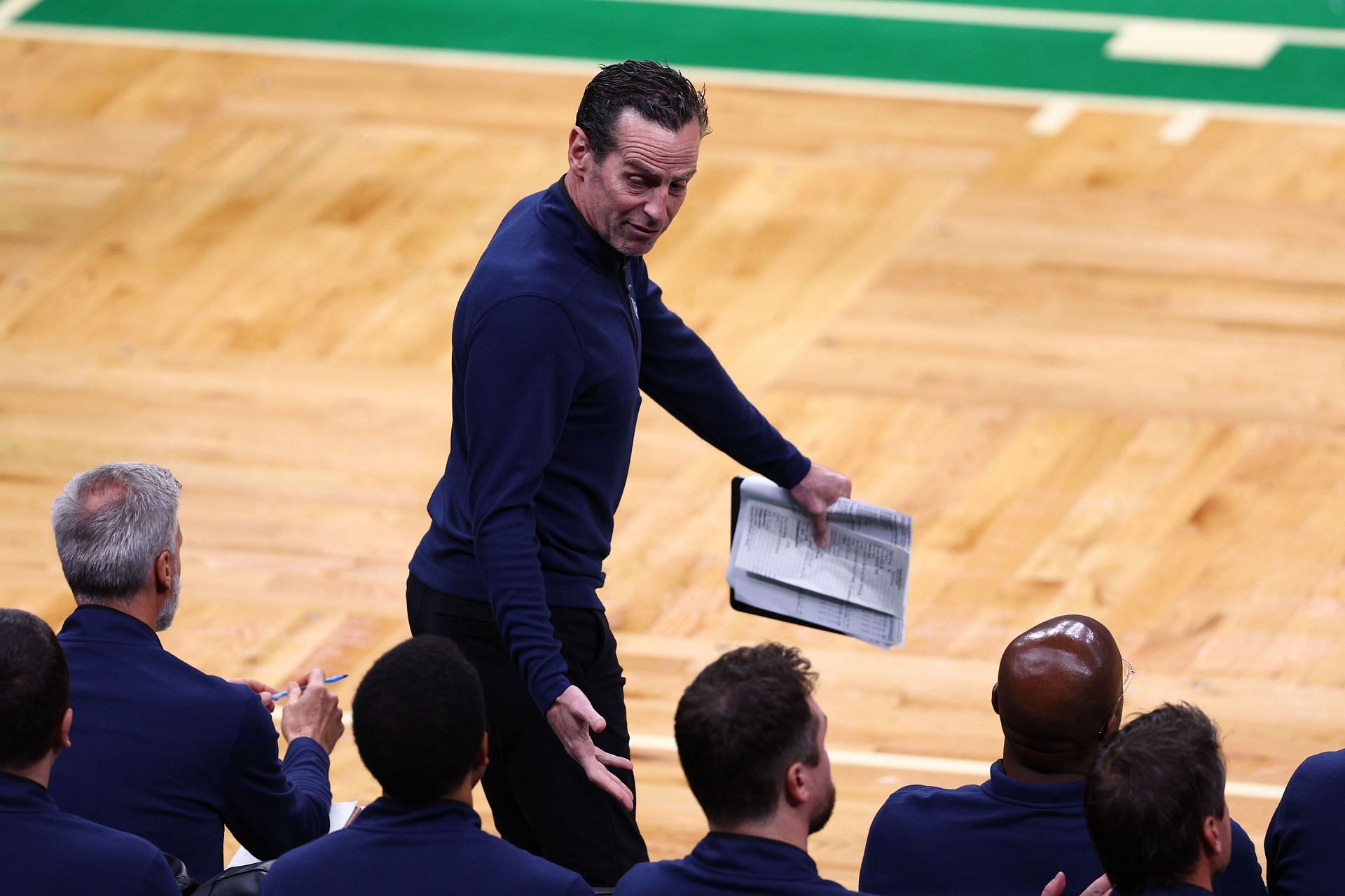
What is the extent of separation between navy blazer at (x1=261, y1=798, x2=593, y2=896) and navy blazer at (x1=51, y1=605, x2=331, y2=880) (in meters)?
0.44

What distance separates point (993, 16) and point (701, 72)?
1.43 metres

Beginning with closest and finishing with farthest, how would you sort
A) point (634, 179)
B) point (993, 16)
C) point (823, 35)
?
point (634, 179) → point (823, 35) → point (993, 16)

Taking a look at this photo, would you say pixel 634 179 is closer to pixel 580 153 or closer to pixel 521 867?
pixel 580 153

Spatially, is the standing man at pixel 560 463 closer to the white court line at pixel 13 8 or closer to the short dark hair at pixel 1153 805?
the short dark hair at pixel 1153 805

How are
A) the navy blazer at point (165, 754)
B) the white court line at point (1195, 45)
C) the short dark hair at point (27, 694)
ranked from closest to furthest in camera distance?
1. the short dark hair at point (27, 694)
2. the navy blazer at point (165, 754)
3. the white court line at point (1195, 45)

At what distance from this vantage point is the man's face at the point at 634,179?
2.79m

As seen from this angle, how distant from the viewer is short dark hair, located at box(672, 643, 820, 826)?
2.28m

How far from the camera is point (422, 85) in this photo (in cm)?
789

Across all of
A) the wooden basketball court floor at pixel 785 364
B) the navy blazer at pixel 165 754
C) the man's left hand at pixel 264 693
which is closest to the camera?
the navy blazer at pixel 165 754

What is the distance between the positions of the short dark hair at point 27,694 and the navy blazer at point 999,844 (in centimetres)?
107

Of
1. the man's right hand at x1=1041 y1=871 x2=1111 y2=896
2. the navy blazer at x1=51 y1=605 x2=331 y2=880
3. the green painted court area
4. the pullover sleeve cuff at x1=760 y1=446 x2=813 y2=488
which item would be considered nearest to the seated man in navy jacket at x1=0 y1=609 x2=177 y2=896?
the navy blazer at x1=51 y1=605 x2=331 y2=880

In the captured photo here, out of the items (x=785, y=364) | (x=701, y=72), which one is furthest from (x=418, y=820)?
(x=701, y=72)

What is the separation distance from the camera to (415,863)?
2270mm

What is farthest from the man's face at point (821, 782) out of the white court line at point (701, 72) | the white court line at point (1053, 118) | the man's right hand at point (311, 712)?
the white court line at point (701, 72)
